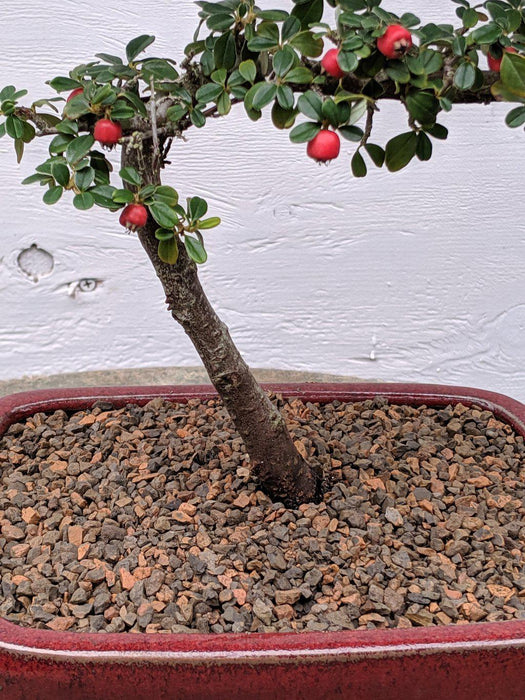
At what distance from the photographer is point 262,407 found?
3.64ft

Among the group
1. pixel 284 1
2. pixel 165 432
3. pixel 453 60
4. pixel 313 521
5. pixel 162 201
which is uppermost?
pixel 284 1

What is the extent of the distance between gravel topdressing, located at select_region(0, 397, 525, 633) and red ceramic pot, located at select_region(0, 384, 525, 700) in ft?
0.32

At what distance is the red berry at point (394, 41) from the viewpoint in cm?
78

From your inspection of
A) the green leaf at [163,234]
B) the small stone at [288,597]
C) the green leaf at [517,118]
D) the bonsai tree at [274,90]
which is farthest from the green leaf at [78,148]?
the small stone at [288,597]

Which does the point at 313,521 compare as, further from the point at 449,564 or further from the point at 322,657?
the point at 322,657

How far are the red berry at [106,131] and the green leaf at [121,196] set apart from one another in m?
0.06

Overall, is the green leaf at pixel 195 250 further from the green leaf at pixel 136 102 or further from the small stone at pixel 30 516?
the small stone at pixel 30 516

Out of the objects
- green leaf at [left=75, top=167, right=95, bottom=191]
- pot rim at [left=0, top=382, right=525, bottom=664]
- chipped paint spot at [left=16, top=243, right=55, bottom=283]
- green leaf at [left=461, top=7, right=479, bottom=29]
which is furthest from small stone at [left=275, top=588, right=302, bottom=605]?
chipped paint spot at [left=16, top=243, right=55, bottom=283]

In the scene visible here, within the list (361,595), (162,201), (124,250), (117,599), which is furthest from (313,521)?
(124,250)

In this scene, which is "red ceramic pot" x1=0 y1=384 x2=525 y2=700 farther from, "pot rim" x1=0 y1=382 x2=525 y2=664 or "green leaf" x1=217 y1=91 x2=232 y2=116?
"green leaf" x1=217 y1=91 x2=232 y2=116

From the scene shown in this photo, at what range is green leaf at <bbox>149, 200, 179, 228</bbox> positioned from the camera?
0.81m

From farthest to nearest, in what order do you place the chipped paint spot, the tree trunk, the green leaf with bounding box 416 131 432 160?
the chipped paint spot
the tree trunk
the green leaf with bounding box 416 131 432 160

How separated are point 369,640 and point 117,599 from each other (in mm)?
305

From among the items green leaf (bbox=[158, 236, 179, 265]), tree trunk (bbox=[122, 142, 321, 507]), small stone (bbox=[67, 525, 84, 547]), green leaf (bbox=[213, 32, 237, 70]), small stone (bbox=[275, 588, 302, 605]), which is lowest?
small stone (bbox=[275, 588, 302, 605])
